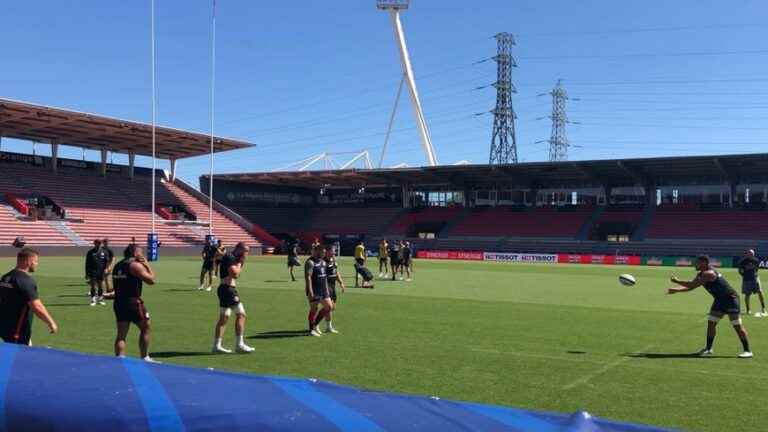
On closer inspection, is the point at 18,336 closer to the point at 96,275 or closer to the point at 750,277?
the point at 96,275

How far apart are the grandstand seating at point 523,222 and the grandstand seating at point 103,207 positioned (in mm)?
21931

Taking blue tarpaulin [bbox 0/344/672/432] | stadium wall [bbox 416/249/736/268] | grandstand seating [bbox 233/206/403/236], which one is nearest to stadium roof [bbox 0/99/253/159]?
grandstand seating [bbox 233/206/403/236]

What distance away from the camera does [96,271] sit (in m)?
17.4

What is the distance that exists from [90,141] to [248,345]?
174ft

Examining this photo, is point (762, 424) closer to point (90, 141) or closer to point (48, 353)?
point (48, 353)

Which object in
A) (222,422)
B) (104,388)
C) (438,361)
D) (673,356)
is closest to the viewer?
(222,422)

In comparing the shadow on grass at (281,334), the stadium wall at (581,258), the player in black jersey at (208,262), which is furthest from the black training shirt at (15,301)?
the stadium wall at (581,258)

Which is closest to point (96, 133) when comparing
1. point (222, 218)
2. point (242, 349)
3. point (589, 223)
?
point (222, 218)

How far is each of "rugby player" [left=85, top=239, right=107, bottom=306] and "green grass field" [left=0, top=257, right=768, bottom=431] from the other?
1.71ft

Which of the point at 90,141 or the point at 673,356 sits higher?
the point at 90,141

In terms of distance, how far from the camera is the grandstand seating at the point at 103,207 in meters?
51.3

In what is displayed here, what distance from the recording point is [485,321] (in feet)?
49.2

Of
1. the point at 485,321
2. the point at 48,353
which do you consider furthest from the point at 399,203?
the point at 48,353

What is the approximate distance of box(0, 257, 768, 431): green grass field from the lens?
800cm
